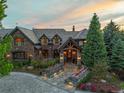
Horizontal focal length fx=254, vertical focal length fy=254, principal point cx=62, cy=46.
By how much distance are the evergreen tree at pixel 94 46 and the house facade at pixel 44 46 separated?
702 centimetres

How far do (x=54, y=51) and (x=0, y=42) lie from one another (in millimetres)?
37972

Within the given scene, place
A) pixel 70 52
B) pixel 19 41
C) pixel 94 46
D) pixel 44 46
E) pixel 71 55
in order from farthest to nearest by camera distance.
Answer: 1. pixel 44 46
2. pixel 19 41
3. pixel 71 55
4. pixel 70 52
5. pixel 94 46

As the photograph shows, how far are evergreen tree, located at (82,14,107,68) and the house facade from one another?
7022mm

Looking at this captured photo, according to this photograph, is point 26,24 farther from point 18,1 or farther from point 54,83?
point 54,83

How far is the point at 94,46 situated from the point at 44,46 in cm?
1630

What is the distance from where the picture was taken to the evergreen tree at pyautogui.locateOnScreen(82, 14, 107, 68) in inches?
1805

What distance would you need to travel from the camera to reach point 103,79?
132 ft

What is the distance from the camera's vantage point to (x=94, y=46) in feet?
151

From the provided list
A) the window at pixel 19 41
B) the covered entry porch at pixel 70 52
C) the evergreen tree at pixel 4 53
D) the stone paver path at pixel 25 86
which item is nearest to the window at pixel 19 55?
the window at pixel 19 41

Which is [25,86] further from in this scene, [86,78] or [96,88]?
[86,78]

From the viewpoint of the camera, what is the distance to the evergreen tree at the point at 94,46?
45844 millimetres

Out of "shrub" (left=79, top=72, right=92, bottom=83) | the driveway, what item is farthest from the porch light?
"shrub" (left=79, top=72, right=92, bottom=83)

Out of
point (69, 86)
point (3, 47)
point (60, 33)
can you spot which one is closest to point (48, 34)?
point (60, 33)

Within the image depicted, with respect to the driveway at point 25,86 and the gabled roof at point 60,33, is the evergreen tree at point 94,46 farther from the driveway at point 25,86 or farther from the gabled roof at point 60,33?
the driveway at point 25,86
